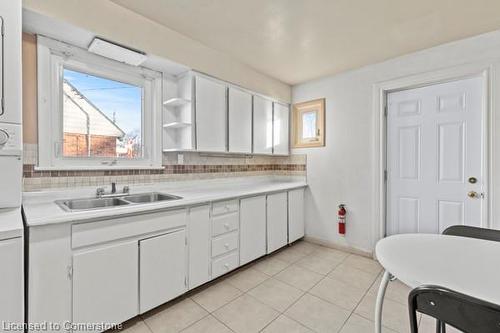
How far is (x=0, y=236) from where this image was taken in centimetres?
109

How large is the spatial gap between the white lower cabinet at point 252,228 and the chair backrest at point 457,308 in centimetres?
180

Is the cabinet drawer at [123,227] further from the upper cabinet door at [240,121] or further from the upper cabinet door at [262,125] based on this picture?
the upper cabinet door at [262,125]

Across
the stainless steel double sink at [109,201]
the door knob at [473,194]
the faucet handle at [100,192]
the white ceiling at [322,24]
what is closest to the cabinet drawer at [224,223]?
the stainless steel double sink at [109,201]

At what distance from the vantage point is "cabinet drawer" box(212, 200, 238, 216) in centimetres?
224

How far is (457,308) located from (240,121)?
8.43 feet

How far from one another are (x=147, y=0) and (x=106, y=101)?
3.13ft

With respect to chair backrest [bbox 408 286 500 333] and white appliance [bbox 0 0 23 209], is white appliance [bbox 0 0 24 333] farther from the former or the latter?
chair backrest [bbox 408 286 500 333]

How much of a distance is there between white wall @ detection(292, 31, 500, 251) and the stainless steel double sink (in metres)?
2.16

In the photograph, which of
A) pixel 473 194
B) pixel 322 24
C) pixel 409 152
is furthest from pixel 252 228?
pixel 473 194

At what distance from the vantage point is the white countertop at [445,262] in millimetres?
884

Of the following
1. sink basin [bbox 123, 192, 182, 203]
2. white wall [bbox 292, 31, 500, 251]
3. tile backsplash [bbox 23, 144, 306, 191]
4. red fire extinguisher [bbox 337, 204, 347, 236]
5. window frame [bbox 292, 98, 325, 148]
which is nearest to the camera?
tile backsplash [bbox 23, 144, 306, 191]

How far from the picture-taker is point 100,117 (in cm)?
214

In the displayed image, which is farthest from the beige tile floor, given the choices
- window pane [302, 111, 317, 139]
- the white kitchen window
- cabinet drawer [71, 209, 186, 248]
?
window pane [302, 111, 317, 139]

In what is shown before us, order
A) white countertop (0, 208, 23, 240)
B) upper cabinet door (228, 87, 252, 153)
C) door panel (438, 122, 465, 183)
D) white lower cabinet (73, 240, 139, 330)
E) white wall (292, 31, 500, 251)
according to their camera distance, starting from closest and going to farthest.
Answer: white countertop (0, 208, 23, 240), white lower cabinet (73, 240, 139, 330), door panel (438, 122, 465, 183), white wall (292, 31, 500, 251), upper cabinet door (228, 87, 252, 153)
